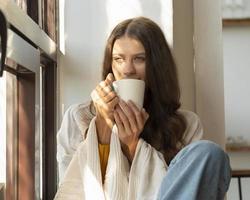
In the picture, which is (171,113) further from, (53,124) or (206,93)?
(53,124)

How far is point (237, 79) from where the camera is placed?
101 inches

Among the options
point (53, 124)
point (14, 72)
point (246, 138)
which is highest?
point (14, 72)

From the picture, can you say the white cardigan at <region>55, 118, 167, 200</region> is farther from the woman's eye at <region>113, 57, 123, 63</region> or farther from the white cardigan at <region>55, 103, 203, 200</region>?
the woman's eye at <region>113, 57, 123, 63</region>

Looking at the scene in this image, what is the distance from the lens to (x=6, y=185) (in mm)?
816

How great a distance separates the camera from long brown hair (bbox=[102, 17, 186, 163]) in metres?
0.97

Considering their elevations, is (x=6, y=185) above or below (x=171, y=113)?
below

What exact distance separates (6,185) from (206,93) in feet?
2.06

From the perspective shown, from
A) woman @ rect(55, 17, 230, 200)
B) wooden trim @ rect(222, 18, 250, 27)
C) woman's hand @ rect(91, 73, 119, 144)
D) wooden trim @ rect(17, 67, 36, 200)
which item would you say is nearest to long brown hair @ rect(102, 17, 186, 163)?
woman @ rect(55, 17, 230, 200)

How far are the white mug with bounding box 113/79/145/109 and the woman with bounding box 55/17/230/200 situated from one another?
0.05ft

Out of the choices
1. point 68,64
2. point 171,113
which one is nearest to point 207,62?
point 171,113

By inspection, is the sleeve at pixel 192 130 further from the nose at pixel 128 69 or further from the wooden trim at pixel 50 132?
the wooden trim at pixel 50 132

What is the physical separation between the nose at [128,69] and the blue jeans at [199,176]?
0.36 m

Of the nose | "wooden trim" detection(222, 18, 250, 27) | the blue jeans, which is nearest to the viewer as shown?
the blue jeans

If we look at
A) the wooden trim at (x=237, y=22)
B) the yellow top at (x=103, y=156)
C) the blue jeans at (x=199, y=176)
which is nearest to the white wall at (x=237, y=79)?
the wooden trim at (x=237, y=22)
